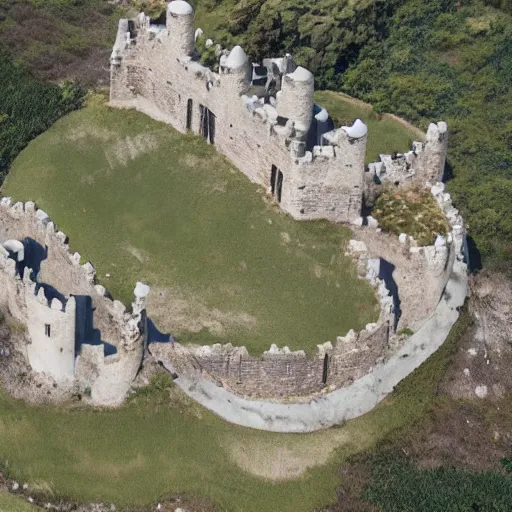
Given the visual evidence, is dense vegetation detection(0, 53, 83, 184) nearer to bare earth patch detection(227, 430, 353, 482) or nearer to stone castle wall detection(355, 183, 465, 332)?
stone castle wall detection(355, 183, 465, 332)

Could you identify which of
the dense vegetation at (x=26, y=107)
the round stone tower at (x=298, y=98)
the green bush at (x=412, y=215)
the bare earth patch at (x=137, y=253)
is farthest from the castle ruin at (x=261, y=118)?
the bare earth patch at (x=137, y=253)

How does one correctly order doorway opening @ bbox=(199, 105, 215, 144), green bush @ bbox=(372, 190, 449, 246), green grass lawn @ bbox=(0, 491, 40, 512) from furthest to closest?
doorway opening @ bbox=(199, 105, 215, 144) < green bush @ bbox=(372, 190, 449, 246) < green grass lawn @ bbox=(0, 491, 40, 512)

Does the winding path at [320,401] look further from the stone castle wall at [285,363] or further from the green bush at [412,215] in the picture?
the green bush at [412,215]

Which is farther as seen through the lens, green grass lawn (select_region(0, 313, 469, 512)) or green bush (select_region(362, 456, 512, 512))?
green bush (select_region(362, 456, 512, 512))

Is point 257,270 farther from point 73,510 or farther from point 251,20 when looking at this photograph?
point 251,20

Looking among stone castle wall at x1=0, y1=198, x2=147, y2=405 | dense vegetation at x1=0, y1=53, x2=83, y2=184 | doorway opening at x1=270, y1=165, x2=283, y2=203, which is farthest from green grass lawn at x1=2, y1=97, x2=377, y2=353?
stone castle wall at x1=0, y1=198, x2=147, y2=405

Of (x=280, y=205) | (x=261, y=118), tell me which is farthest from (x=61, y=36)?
(x=280, y=205)

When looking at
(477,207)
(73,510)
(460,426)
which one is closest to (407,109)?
(477,207)
